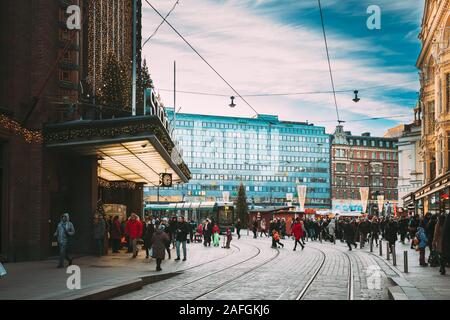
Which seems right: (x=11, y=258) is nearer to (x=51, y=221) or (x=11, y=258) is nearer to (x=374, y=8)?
(x=51, y=221)

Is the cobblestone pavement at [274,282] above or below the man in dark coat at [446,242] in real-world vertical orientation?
below

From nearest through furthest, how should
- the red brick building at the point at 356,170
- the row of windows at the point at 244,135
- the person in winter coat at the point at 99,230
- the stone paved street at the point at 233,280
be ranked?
the stone paved street at the point at 233,280, the person in winter coat at the point at 99,230, the red brick building at the point at 356,170, the row of windows at the point at 244,135

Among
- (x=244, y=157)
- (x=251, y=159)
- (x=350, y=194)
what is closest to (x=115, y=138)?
(x=350, y=194)

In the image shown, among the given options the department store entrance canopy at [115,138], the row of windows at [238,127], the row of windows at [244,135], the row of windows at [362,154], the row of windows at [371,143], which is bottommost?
the department store entrance canopy at [115,138]

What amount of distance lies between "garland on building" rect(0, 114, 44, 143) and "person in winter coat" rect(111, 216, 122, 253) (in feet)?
→ 23.0

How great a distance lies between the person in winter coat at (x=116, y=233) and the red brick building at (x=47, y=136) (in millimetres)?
2526

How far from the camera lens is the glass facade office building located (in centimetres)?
15900

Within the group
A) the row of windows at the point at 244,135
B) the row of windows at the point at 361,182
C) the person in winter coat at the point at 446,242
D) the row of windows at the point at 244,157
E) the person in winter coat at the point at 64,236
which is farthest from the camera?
the row of windows at the point at 244,157

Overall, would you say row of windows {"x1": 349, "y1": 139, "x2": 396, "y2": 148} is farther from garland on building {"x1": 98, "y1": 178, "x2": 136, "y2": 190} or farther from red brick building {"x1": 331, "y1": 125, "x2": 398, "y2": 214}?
garland on building {"x1": 98, "y1": 178, "x2": 136, "y2": 190}

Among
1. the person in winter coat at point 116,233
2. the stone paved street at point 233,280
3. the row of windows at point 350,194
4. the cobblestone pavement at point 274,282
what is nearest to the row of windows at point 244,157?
the row of windows at point 350,194

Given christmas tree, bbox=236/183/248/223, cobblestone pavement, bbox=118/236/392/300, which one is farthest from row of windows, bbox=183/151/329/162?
cobblestone pavement, bbox=118/236/392/300

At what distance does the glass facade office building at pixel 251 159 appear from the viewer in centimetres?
15900

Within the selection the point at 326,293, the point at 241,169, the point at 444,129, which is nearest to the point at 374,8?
the point at 326,293

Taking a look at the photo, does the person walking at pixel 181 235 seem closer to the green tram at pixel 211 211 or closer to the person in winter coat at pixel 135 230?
the person in winter coat at pixel 135 230
